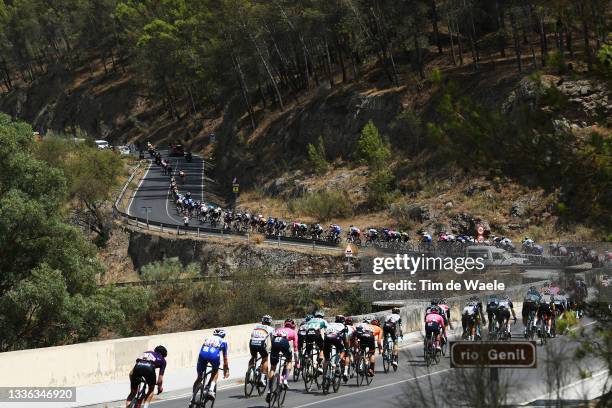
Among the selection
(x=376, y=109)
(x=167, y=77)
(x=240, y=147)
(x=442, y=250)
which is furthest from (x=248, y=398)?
(x=167, y=77)

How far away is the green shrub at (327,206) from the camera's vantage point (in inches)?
2502

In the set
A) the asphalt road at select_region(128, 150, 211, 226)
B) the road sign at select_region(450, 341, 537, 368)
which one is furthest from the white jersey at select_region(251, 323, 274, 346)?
the asphalt road at select_region(128, 150, 211, 226)

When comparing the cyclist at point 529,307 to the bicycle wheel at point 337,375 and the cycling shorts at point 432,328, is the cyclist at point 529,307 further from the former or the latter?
the bicycle wheel at point 337,375

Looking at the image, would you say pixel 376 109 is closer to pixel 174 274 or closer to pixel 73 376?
pixel 174 274

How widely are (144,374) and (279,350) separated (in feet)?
13.2

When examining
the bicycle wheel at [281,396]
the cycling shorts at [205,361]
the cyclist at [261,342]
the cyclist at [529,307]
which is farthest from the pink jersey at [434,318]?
the cycling shorts at [205,361]

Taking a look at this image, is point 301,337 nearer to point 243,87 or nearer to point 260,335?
point 260,335

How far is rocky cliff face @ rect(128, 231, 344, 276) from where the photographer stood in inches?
2101

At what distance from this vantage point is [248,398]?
65.2 ft

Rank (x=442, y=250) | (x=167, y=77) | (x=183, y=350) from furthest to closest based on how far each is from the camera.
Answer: (x=167, y=77), (x=442, y=250), (x=183, y=350)

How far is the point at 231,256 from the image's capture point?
5647 cm

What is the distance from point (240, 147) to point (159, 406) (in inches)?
2541

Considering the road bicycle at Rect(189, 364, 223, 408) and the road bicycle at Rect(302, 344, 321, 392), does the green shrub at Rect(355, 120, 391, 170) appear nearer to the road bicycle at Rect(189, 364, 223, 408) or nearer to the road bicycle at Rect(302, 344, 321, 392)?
the road bicycle at Rect(302, 344, 321, 392)

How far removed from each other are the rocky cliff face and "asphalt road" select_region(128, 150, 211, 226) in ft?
10.5
